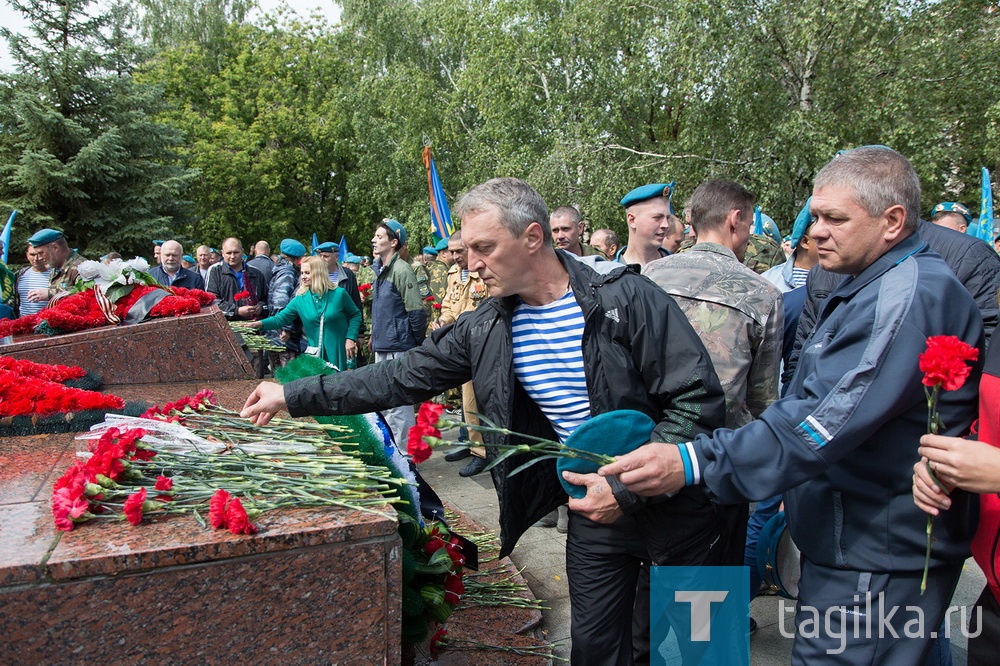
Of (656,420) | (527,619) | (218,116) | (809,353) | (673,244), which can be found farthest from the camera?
(218,116)

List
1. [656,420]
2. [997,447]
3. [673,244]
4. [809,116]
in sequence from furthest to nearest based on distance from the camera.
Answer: [809,116] < [673,244] < [656,420] < [997,447]

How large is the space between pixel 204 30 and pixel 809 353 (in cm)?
3694

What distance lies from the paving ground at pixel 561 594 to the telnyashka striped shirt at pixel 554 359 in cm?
151

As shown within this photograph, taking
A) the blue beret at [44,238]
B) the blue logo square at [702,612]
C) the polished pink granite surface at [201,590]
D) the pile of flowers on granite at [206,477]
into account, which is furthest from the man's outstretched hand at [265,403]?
the blue beret at [44,238]

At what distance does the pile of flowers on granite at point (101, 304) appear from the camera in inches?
207

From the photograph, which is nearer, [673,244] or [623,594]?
[623,594]

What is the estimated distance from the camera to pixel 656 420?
2535 mm

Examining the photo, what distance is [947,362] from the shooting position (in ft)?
5.48

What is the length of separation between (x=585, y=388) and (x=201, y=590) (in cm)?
132

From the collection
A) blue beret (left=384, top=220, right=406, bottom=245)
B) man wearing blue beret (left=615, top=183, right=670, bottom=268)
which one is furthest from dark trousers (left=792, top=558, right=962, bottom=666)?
blue beret (left=384, top=220, right=406, bottom=245)

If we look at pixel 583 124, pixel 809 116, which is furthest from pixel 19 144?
pixel 809 116

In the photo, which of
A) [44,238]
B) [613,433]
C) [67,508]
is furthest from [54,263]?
[613,433]

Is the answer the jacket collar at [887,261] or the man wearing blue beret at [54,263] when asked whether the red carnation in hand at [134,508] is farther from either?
the man wearing blue beret at [54,263]

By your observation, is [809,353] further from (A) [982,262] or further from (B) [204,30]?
(B) [204,30]
